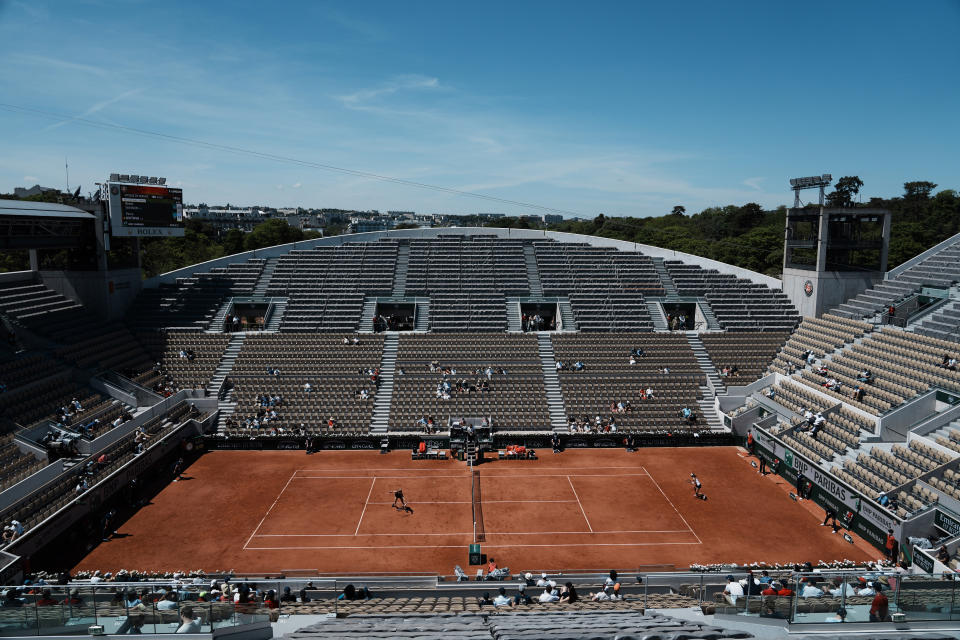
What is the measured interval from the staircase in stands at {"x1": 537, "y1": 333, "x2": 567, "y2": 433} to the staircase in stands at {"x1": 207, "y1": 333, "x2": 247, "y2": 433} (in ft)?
62.5

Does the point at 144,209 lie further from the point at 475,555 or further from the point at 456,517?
the point at 475,555

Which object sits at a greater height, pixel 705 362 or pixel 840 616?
pixel 840 616

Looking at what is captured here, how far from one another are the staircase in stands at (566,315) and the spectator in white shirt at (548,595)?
2820 cm

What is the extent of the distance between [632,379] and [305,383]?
21.0 metres

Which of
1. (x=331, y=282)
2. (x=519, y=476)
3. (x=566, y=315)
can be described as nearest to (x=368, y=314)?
(x=331, y=282)

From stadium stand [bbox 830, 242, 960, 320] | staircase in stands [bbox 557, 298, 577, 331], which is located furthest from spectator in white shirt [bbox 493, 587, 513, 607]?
stadium stand [bbox 830, 242, 960, 320]

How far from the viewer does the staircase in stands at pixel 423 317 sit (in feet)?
142

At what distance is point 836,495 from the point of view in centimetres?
2391

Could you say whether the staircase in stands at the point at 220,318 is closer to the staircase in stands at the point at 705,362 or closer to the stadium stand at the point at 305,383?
the stadium stand at the point at 305,383

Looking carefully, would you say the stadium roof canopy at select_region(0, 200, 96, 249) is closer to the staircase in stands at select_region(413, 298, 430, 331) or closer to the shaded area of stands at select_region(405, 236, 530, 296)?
the staircase in stands at select_region(413, 298, 430, 331)

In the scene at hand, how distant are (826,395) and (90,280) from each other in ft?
152

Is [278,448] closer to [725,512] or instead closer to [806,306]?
[725,512]

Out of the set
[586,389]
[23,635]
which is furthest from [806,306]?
[23,635]

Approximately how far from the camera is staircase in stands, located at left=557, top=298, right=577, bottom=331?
143ft
